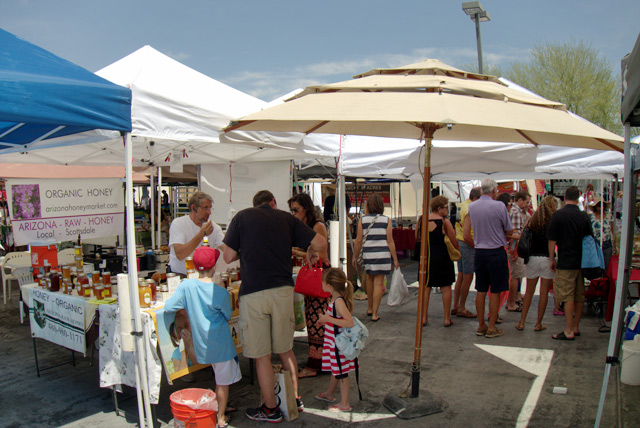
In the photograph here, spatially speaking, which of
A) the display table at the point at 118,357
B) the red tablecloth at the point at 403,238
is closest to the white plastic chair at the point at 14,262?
the display table at the point at 118,357

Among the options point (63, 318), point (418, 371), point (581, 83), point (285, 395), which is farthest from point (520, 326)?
point (581, 83)

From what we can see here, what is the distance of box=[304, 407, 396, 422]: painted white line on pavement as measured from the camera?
3.58 metres

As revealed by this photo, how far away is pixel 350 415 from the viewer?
143 inches

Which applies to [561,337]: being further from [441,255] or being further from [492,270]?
[441,255]

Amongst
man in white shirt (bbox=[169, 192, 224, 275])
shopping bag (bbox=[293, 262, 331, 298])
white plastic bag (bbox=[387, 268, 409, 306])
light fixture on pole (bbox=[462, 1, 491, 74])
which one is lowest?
white plastic bag (bbox=[387, 268, 409, 306])

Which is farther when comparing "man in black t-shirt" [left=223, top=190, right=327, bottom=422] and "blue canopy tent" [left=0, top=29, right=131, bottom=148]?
"man in black t-shirt" [left=223, top=190, right=327, bottom=422]

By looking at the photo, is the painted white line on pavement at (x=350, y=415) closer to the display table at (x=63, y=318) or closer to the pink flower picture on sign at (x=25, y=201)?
the display table at (x=63, y=318)

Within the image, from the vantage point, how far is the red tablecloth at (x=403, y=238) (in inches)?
484

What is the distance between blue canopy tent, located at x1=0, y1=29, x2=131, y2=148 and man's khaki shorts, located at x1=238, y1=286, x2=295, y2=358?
149 cm

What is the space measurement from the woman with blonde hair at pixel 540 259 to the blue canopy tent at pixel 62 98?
14.9ft

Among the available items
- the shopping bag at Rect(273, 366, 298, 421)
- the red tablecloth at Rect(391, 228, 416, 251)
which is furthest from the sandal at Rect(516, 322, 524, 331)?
the red tablecloth at Rect(391, 228, 416, 251)

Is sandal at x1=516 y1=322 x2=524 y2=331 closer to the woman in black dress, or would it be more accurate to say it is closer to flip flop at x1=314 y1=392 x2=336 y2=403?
the woman in black dress

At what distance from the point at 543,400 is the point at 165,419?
9.79 feet

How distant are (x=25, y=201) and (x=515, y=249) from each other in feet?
20.0
